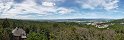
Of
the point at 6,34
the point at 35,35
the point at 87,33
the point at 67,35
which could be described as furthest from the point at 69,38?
the point at 6,34

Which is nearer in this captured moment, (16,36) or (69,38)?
(69,38)

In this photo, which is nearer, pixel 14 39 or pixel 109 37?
pixel 109 37

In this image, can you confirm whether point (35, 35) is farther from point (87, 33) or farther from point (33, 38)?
point (87, 33)

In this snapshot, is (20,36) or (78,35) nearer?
(78,35)

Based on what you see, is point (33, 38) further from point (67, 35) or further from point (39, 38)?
point (67, 35)

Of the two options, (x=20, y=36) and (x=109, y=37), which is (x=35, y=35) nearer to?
(x=109, y=37)

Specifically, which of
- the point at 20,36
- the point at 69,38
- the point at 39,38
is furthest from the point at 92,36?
the point at 20,36

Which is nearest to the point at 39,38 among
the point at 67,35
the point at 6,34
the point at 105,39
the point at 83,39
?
the point at 67,35
